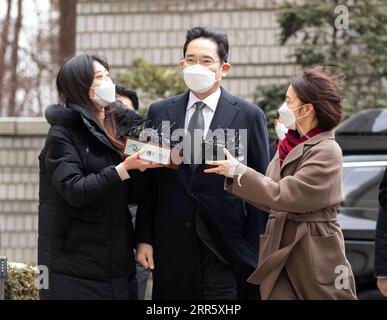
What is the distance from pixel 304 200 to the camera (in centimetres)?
484

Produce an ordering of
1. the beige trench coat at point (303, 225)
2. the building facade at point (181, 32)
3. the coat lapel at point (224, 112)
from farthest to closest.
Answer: the building facade at point (181, 32) < the coat lapel at point (224, 112) < the beige trench coat at point (303, 225)

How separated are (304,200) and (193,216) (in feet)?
2.45

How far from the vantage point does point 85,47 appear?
43.8 feet

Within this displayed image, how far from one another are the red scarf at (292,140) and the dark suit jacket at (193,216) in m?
0.31

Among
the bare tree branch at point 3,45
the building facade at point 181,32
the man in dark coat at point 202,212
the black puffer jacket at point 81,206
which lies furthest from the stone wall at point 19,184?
the bare tree branch at point 3,45

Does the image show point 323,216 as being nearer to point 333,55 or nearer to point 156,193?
point 156,193

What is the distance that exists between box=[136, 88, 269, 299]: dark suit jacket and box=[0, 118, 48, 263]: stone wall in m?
6.32

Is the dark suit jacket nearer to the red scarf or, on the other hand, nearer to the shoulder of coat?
the red scarf

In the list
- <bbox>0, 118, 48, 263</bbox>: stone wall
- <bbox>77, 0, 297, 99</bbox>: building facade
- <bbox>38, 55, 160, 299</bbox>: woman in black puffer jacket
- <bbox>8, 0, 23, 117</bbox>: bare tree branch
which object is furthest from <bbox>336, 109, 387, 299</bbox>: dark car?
<bbox>8, 0, 23, 117</bbox>: bare tree branch

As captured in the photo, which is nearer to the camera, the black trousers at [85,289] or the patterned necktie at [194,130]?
the black trousers at [85,289]

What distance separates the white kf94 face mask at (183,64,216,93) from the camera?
534cm

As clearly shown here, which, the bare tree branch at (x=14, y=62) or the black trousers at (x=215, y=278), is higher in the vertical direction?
the bare tree branch at (x=14, y=62)

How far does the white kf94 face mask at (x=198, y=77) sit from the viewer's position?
5340 millimetres

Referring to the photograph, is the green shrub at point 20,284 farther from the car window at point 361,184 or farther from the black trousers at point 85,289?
the car window at point 361,184
